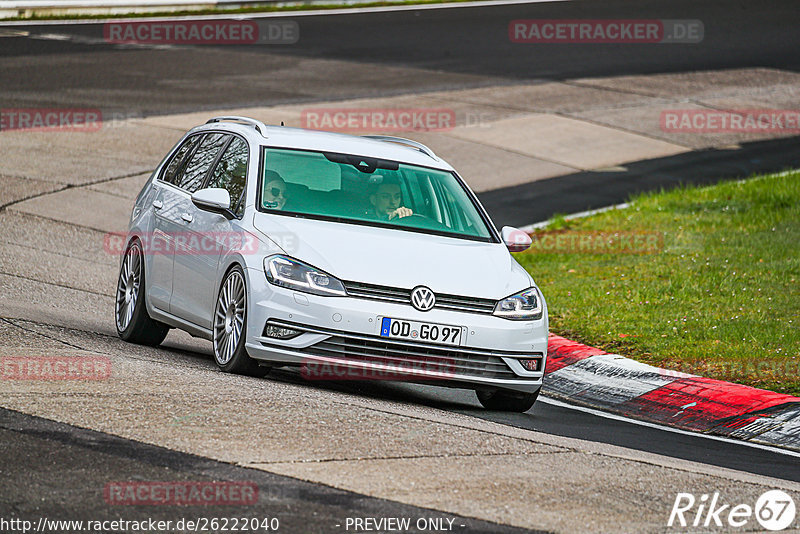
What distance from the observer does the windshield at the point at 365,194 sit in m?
8.94

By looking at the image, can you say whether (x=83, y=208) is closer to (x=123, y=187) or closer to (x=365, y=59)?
(x=123, y=187)

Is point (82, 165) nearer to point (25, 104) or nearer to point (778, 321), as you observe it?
point (25, 104)

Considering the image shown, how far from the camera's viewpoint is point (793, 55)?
2998 cm

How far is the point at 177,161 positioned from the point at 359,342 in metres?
3.09

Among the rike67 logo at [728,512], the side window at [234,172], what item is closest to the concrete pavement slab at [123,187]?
the side window at [234,172]

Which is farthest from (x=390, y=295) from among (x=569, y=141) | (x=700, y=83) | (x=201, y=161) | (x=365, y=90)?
(x=700, y=83)

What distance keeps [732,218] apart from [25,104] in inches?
464

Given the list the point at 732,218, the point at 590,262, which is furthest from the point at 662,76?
the point at 590,262

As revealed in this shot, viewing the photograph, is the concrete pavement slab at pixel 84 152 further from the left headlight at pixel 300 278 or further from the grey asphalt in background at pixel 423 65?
the left headlight at pixel 300 278

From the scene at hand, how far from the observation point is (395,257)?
8.29m

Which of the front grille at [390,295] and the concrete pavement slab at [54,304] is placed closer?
the front grille at [390,295]

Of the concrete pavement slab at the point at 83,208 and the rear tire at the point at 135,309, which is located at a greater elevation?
the rear tire at the point at 135,309

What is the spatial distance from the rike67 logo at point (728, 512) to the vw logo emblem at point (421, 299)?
2316mm

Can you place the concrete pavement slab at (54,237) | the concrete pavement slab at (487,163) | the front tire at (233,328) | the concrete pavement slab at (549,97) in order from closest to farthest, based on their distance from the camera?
A: the front tire at (233,328) < the concrete pavement slab at (54,237) < the concrete pavement slab at (487,163) < the concrete pavement slab at (549,97)
